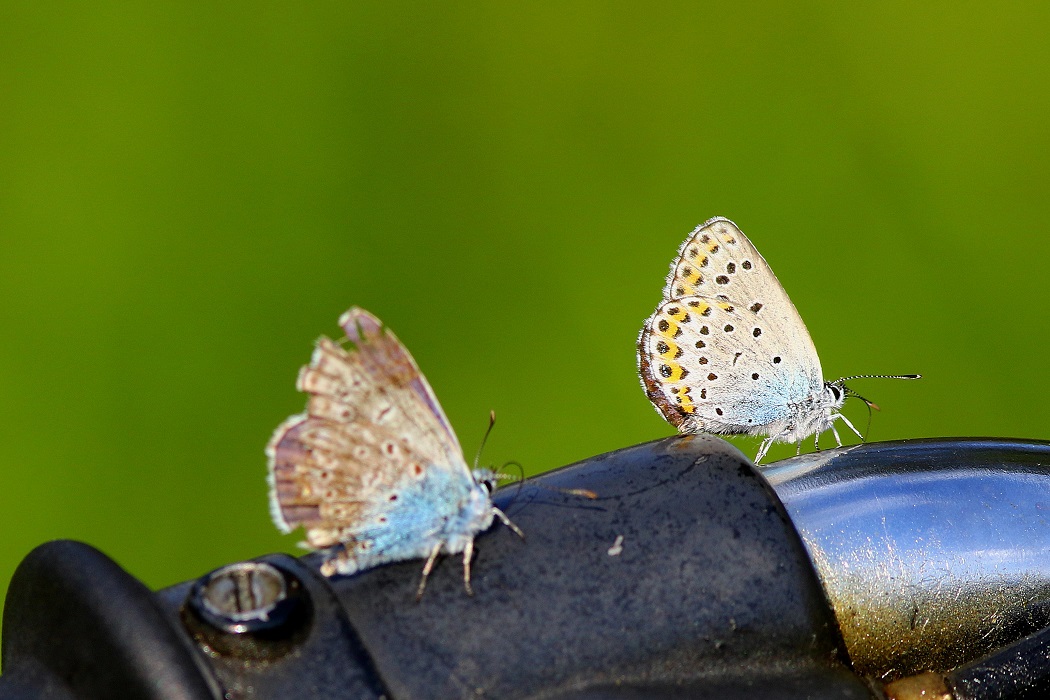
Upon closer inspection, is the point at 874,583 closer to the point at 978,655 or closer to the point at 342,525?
the point at 978,655

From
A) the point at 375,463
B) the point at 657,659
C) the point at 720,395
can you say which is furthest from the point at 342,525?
the point at 720,395

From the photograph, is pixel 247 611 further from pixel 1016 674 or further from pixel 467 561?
pixel 1016 674

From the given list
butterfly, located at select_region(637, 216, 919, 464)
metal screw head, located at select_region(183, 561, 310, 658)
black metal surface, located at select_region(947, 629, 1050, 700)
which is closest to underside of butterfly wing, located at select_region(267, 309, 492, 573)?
metal screw head, located at select_region(183, 561, 310, 658)

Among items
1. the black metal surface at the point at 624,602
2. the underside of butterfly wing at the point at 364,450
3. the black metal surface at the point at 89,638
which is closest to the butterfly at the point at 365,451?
the underside of butterfly wing at the point at 364,450

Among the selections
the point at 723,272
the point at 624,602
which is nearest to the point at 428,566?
the point at 624,602

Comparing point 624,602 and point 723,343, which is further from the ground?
point 624,602

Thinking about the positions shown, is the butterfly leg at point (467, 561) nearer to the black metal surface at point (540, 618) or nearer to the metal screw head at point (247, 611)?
the black metal surface at point (540, 618)

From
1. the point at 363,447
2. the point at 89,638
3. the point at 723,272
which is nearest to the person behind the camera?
the point at 89,638
